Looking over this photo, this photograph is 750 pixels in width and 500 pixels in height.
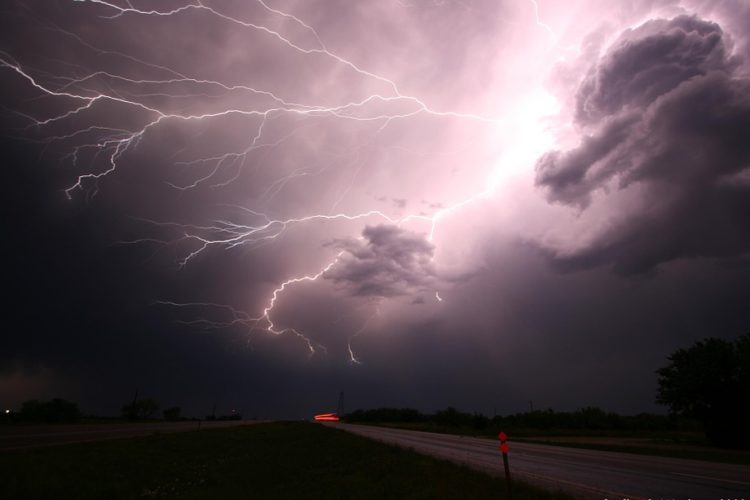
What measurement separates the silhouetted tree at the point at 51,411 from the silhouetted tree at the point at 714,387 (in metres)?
88.8

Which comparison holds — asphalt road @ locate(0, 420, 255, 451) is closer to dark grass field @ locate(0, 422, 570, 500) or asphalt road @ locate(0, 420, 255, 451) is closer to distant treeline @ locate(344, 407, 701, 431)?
dark grass field @ locate(0, 422, 570, 500)

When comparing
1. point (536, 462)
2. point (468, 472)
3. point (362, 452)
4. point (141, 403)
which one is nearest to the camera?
point (468, 472)

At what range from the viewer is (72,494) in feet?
36.7

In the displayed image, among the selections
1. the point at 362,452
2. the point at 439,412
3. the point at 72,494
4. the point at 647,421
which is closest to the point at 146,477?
the point at 72,494

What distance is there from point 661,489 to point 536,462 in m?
7.69

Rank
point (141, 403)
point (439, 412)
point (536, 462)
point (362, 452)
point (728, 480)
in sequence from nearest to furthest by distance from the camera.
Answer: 1. point (728, 480)
2. point (536, 462)
3. point (362, 452)
4. point (439, 412)
5. point (141, 403)

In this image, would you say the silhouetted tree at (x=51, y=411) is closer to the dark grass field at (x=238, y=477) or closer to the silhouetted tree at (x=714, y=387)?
the dark grass field at (x=238, y=477)

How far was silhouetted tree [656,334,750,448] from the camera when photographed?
89.5 ft

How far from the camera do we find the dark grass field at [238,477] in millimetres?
10766

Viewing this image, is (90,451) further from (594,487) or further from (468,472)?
(594,487)

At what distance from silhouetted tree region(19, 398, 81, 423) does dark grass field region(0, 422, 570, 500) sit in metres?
73.0

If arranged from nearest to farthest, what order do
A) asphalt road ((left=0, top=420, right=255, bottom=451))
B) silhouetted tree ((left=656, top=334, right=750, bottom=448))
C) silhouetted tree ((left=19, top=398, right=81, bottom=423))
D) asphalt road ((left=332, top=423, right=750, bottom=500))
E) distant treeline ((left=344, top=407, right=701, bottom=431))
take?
asphalt road ((left=332, top=423, right=750, bottom=500)), asphalt road ((left=0, top=420, right=255, bottom=451)), silhouetted tree ((left=656, top=334, right=750, bottom=448)), distant treeline ((left=344, top=407, right=701, bottom=431)), silhouetted tree ((left=19, top=398, right=81, bottom=423))

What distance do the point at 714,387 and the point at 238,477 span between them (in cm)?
3106

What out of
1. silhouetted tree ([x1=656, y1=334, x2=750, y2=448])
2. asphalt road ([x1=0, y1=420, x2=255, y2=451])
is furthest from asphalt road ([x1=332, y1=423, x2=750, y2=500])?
asphalt road ([x1=0, y1=420, x2=255, y2=451])
